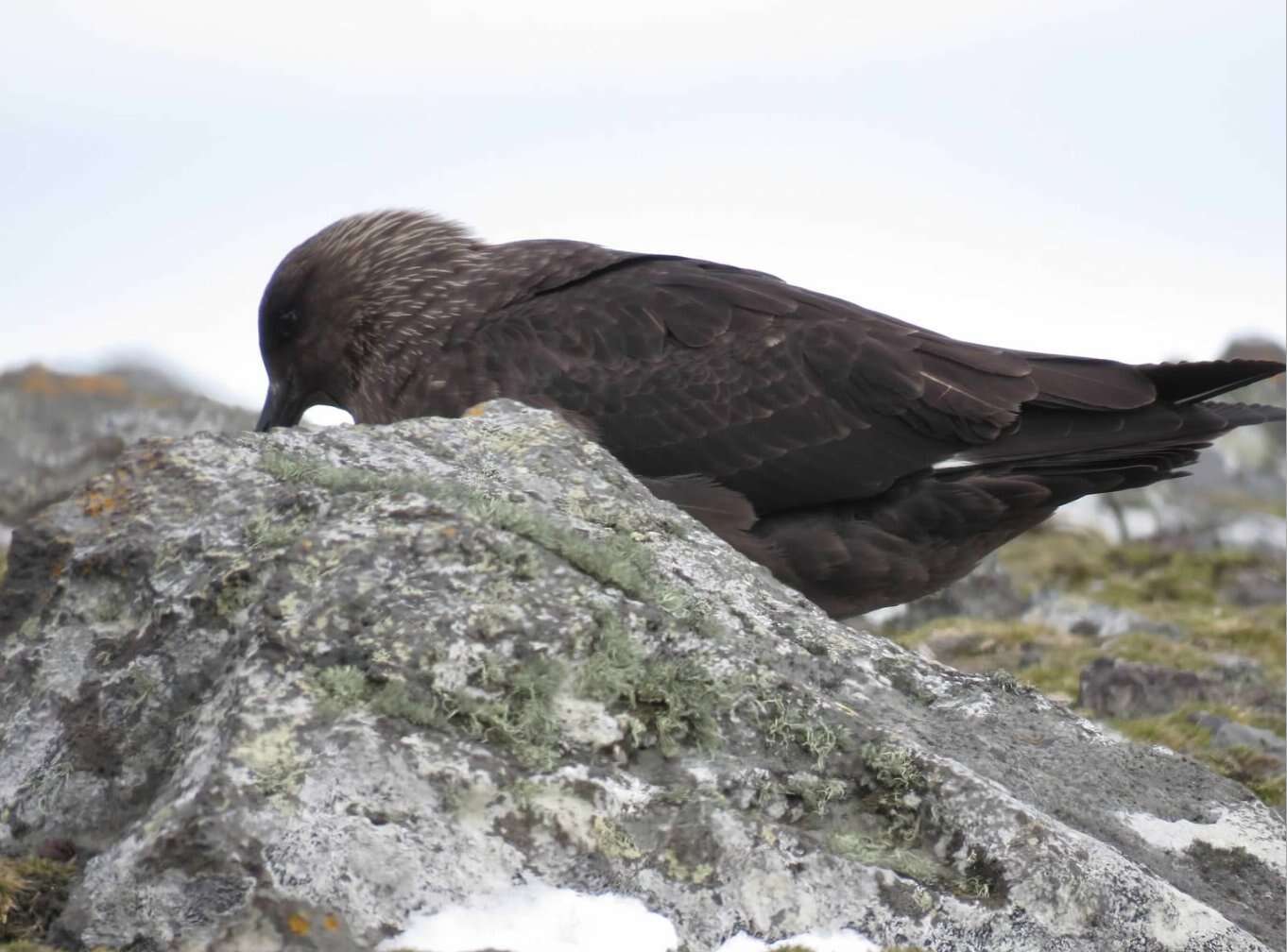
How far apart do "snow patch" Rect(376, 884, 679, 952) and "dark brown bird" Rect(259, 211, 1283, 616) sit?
310 cm

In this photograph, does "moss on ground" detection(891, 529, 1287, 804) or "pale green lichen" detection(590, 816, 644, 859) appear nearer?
"pale green lichen" detection(590, 816, 644, 859)

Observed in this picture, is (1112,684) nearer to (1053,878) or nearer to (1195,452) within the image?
(1195,452)

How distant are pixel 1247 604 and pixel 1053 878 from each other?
794 centimetres

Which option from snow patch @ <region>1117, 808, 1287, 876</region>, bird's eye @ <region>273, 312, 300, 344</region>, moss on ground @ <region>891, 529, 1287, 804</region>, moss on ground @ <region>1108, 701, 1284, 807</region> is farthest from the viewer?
bird's eye @ <region>273, 312, 300, 344</region>

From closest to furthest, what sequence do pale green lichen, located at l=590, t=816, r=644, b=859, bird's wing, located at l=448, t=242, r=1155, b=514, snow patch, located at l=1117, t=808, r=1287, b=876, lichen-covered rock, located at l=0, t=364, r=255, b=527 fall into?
pale green lichen, located at l=590, t=816, r=644, b=859
snow patch, located at l=1117, t=808, r=1287, b=876
bird's wing, located at l=448, t=242, r=1155, b=514
lichen-covered rock, located at l=0, t=364, r=255, b=527

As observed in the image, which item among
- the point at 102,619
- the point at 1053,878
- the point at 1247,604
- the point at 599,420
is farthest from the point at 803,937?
the point at 1247,604

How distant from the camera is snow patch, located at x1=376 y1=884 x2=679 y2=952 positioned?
9.46 ft

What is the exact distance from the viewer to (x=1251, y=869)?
3.98m

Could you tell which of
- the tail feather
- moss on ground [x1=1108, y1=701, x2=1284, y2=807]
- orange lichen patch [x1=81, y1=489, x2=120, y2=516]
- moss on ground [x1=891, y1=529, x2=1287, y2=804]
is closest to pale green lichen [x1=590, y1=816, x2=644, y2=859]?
orange lichen patch [x1=81, y1=489, x2=120, y2=516]

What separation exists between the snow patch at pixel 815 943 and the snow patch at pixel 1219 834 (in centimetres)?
109

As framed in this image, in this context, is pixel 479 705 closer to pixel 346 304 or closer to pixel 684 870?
pixel 684 870

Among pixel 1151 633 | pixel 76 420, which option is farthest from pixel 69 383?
pixel 1151 633

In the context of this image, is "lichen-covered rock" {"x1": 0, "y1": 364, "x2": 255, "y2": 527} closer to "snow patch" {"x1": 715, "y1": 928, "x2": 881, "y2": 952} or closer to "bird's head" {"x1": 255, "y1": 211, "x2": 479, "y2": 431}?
"bird's head" {"x1": 255, "y1": 211, "x2": 479, "y2": 431}

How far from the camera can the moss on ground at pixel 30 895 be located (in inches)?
121
